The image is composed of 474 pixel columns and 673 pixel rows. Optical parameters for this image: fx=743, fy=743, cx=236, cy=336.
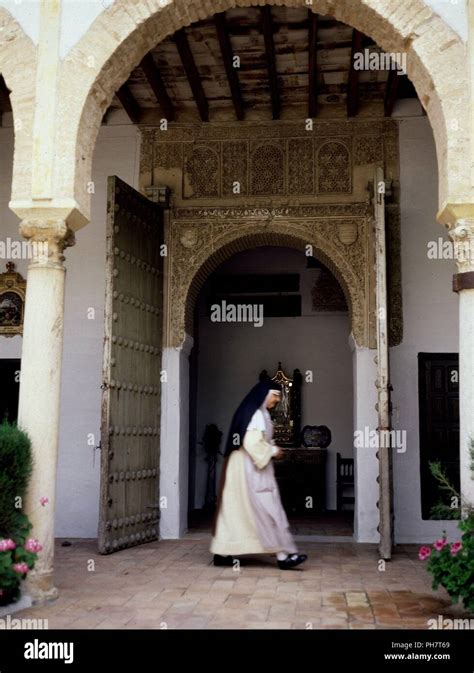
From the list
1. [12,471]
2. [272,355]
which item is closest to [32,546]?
[12,471]

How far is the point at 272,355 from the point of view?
1065cm

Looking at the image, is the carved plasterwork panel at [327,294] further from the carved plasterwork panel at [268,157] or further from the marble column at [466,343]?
the marble column at [466,343]

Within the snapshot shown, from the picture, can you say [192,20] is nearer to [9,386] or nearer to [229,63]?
[229,63]

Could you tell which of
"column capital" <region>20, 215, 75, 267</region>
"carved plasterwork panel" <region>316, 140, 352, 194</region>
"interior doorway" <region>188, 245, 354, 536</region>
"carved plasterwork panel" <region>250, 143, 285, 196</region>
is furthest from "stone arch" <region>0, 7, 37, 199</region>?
"interior doorway" <region>188, 245, 354, 536</region>

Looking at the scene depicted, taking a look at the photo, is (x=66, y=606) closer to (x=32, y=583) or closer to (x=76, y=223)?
(x=32, y=583)

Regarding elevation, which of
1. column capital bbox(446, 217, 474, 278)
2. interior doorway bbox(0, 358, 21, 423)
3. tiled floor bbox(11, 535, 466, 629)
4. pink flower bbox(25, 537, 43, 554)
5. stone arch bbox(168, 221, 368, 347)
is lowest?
tiled floor bbox(11, 535, 466, 629)

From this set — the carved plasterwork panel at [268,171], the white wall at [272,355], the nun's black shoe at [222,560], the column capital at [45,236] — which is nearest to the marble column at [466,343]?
the nun's black shoe at [222,560]

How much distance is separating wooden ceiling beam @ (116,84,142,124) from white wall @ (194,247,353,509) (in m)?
2.99

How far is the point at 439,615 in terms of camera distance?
14.4ft

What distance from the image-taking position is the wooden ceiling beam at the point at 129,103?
777 centimetres

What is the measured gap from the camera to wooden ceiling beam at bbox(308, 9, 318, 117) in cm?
651

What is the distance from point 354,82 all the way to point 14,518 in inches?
206

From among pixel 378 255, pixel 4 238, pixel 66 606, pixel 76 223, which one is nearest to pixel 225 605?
pixel 66 606

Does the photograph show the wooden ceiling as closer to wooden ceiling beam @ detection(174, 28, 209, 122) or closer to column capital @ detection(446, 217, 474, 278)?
wooden ceiling beam @ detection(174, 28, 209, 122)
